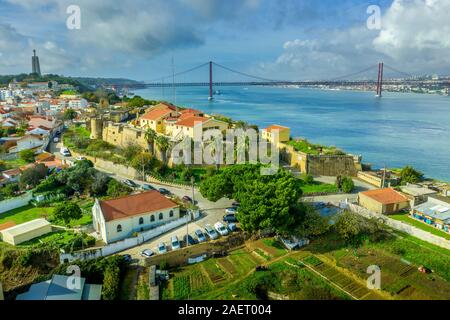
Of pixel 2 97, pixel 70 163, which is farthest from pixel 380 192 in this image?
pixel 2 97

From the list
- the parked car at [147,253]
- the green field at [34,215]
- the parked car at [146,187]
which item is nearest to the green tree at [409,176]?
the parked car at [146,187]

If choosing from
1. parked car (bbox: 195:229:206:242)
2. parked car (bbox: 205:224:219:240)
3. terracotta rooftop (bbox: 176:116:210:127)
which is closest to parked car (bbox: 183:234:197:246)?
parked car (bbox: 195:229:206:242)

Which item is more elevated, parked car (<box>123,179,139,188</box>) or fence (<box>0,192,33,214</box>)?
parked car (<box>123,179,139,188</box>)

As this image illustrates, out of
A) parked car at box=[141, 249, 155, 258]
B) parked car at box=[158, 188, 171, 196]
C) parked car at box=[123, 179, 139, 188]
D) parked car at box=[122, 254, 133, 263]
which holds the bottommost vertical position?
parked car at box=[122, 254, 133, 263]

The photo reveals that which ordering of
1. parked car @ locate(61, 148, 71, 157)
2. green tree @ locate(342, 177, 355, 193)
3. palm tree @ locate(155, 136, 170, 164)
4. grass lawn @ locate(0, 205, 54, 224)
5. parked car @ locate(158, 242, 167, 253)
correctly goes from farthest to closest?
parked car @ locate(61, 148, 71, 157) < palm tree @ locate(155, 136, 170, 164) < green tree @ locate(342, 177, 355, 193) < grass lawn @ locate(0, 205, 54, 224) < parked car @ locate(158, 242, 167, 253)

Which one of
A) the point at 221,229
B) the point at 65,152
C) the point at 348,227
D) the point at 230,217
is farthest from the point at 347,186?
the point at 65,152

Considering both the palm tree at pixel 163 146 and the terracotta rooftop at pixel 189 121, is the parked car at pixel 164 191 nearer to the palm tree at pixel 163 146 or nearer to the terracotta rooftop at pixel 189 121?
the palm tree at pixel 163 146

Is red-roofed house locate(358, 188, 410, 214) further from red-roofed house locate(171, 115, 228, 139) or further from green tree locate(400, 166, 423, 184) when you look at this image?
red-roofed house locate(171, 115, 228, 139)
